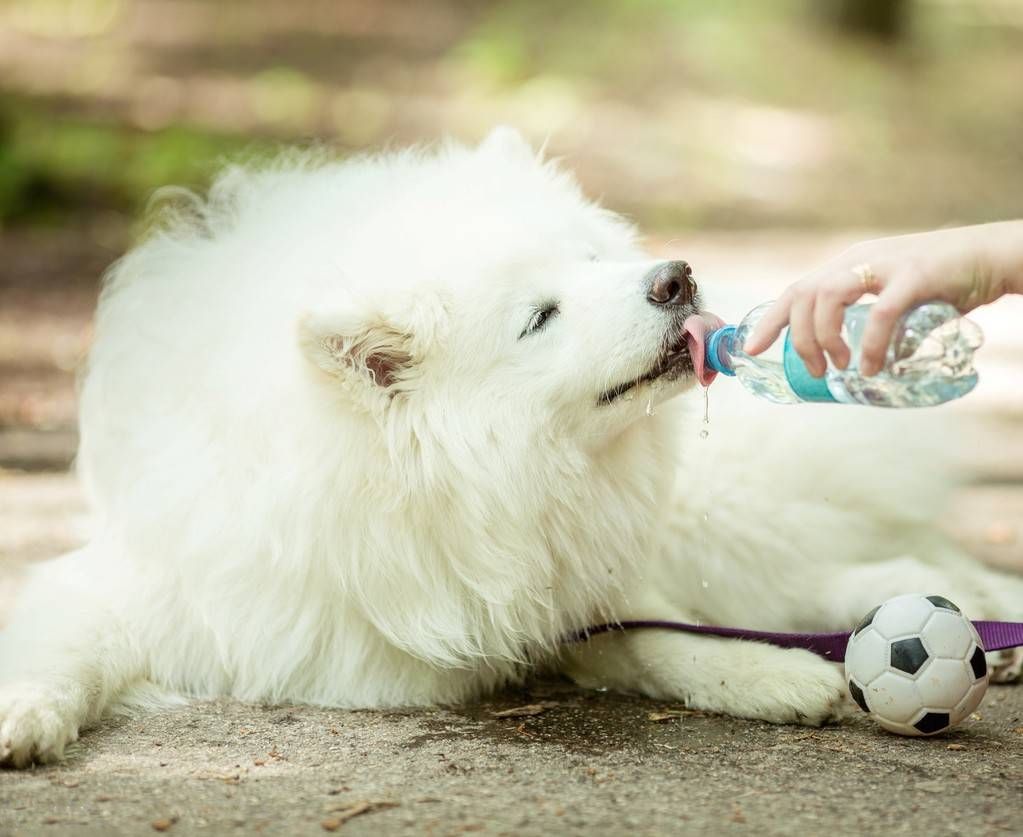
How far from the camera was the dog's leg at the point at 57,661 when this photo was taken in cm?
293

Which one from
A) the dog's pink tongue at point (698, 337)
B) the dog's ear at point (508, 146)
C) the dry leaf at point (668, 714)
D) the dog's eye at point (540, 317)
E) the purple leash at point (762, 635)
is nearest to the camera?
the dog's pink tongue at point (698, 337)

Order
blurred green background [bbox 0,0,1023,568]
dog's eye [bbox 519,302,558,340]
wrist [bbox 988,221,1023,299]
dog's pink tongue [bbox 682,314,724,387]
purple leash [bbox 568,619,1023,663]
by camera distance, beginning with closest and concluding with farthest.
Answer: wrist [bbox 988,221,1023,299], dog's pink tongue [bbox 682,314,724,387], dog's eye [bbox 519,302,558,340], purple leash [bbox 568,619,1023,663], blurred green background [bbox 0,0,1023,568]

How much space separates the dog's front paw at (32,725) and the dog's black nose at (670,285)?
5.91ft

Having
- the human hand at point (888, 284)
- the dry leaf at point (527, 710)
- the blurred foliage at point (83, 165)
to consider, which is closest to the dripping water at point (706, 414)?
the human hand at point (888, 284)

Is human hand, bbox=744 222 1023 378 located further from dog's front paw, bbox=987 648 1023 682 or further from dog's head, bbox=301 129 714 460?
dog's front paw, bbox=987 648 1023 682

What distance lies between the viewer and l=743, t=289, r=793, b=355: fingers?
104 inches

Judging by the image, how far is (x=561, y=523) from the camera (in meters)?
3.31

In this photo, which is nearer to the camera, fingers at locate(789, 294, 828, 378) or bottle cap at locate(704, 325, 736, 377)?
fingers at locate(789, 294, 828, 378)

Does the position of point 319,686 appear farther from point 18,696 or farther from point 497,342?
point 497,342

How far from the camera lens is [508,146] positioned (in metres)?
3.80

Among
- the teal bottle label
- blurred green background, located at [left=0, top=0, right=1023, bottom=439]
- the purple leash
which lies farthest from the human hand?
blurred green background, located at [left=0, top=0, right=1023, bottom=439]

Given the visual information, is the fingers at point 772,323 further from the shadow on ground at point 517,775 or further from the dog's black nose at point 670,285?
A: the shadow on ground at point 517,775

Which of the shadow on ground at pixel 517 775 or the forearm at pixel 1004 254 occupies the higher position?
the forearm at pixel 1004 254

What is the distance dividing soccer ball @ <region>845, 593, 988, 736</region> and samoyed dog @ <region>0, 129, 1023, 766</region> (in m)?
0.21
